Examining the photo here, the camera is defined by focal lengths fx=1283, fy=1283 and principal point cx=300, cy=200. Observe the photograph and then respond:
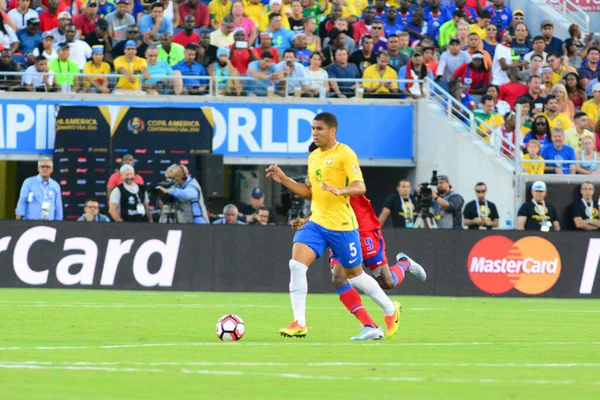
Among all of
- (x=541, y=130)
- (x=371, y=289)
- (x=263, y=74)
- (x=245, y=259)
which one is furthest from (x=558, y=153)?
(x=371, y=289)

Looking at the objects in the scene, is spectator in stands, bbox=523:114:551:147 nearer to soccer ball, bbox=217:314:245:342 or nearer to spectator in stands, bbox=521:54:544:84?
spectator in stands, bbox=521:54:544:84

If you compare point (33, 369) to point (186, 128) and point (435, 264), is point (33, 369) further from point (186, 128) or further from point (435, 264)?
point (186, 128)

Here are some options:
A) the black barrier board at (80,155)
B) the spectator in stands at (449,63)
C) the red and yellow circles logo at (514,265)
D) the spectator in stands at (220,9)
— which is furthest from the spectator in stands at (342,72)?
the red and yellow circles logo at (514,265)

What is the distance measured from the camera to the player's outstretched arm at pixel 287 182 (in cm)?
1177

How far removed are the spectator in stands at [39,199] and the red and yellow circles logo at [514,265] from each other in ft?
24.0

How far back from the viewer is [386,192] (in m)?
29.9

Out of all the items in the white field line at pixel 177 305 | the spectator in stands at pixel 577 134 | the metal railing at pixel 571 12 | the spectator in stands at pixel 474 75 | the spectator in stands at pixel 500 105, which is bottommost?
the white field line at pixel 177 305

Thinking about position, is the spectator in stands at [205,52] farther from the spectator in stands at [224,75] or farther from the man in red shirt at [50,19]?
the man in red shirt at [50,19]

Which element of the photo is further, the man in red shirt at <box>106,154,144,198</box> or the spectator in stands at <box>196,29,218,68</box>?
the spectator in stands at <box>196,29,218,68</box>

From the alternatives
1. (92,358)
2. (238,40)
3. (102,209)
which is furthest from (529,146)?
(92,358)

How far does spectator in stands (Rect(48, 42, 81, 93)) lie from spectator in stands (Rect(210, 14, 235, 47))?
9.67ft

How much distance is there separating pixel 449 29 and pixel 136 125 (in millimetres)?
7551

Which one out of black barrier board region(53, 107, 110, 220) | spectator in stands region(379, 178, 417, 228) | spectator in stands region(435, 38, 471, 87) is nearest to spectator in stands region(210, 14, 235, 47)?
black barrier board region(53, 107, 110, 220)

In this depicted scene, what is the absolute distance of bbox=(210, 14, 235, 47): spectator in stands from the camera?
86.9ft
